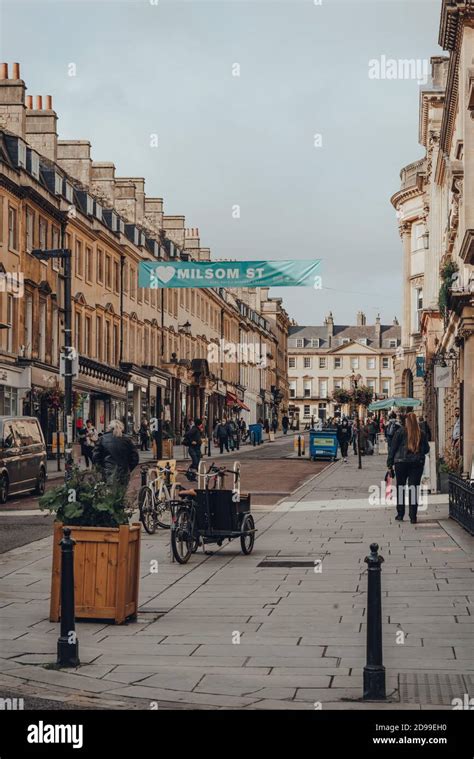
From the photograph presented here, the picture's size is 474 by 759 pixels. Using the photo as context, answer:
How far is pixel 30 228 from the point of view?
140ft

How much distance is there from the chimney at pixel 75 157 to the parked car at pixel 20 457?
100ft

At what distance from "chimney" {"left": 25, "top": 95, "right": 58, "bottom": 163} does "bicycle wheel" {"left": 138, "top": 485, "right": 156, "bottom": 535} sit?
113 feet

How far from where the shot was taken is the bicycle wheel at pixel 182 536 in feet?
44.6

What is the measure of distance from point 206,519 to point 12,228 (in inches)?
1127

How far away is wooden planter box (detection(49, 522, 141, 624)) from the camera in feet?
32.2

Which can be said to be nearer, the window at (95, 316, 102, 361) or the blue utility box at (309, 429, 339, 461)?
the blue utility box at (309, 429, 339, 461)

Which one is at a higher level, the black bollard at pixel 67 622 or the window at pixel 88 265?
the window at pixel 88 265

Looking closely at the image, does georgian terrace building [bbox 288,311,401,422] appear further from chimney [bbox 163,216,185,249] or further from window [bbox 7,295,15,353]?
window [bbox 7,295,15,353]

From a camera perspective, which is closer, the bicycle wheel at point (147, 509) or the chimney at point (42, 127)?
the bicycle wheel at point (147, 509)

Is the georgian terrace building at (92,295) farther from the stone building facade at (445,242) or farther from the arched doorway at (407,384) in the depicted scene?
the arched doorway at (407,384)

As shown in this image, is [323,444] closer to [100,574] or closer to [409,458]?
[409,458]

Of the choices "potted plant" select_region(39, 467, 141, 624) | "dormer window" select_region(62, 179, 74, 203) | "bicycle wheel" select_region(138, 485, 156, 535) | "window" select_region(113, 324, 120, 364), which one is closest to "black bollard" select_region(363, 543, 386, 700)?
"potted plant" select_region(39, 467, 141, 624)

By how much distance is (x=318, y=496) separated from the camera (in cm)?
2527

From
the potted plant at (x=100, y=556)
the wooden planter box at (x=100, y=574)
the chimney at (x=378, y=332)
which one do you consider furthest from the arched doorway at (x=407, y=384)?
the chimney at (x=378, y=332)
